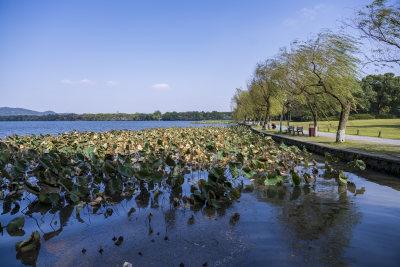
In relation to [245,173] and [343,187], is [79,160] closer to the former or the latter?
[245,173]

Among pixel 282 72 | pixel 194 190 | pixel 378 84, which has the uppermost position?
pixel 378 84

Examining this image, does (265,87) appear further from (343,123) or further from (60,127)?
(60,127)

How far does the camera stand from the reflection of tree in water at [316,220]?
4289 mm

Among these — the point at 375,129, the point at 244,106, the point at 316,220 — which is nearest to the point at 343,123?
the point at 316,220

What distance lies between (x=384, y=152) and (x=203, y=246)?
428 inches

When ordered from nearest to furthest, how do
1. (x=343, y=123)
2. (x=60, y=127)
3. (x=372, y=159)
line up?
(x=372, y=159), (x=343, y=123), (x=60, y=127)

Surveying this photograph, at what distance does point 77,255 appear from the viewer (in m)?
4.30

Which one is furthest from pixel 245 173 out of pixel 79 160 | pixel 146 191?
pixel 79 160

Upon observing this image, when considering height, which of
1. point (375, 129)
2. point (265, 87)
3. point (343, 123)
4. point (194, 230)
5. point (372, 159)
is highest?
point (265, 87)

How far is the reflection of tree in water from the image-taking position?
14.1 feet

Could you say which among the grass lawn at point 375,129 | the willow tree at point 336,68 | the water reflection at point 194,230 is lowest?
the water reflection at point 194,230

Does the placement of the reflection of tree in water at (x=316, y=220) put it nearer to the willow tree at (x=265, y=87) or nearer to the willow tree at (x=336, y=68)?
the willow tree at (x=336, y=68)

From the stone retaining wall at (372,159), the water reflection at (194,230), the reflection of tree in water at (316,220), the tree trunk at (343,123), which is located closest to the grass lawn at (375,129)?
the tree trunk at (343,123)

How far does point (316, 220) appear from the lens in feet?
18.4
